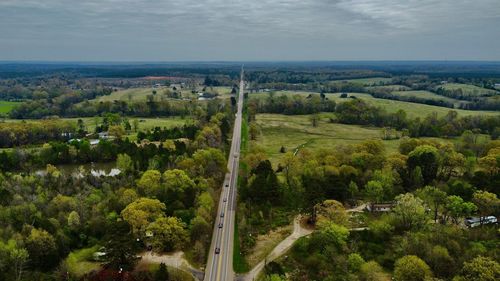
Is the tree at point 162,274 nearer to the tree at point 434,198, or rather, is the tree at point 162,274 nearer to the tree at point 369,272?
the tree at point 369,272

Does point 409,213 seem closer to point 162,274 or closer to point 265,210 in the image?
point 265,210

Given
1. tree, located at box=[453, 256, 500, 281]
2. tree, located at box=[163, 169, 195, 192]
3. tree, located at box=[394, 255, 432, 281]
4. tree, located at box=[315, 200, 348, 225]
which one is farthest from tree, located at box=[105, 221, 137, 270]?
tree, located at box=[453, 256, 500, 281]

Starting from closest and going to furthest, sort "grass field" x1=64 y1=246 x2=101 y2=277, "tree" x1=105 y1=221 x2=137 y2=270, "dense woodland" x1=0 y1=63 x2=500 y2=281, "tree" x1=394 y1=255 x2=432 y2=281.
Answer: "tree" x1=394 y1=255 x2=432 y2=281
"tree" x1=105 y1=221 x2=137 y2=270
"dense woodland" x1=0 y1=63 x2=500 y2=281
"grass field" x1=64 y1=246 x2=101 y2=277

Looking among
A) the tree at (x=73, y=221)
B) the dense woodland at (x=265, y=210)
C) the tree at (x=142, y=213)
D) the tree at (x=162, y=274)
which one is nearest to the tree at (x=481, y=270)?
the dense woodland at (x=265, y=210)

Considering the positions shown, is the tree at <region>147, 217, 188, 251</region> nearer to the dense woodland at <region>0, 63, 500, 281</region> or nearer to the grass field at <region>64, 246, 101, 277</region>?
the dense woodland at <region>0, 63, 500, 281</region>

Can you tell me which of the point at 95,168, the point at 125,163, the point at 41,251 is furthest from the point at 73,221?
the point at 95,168
